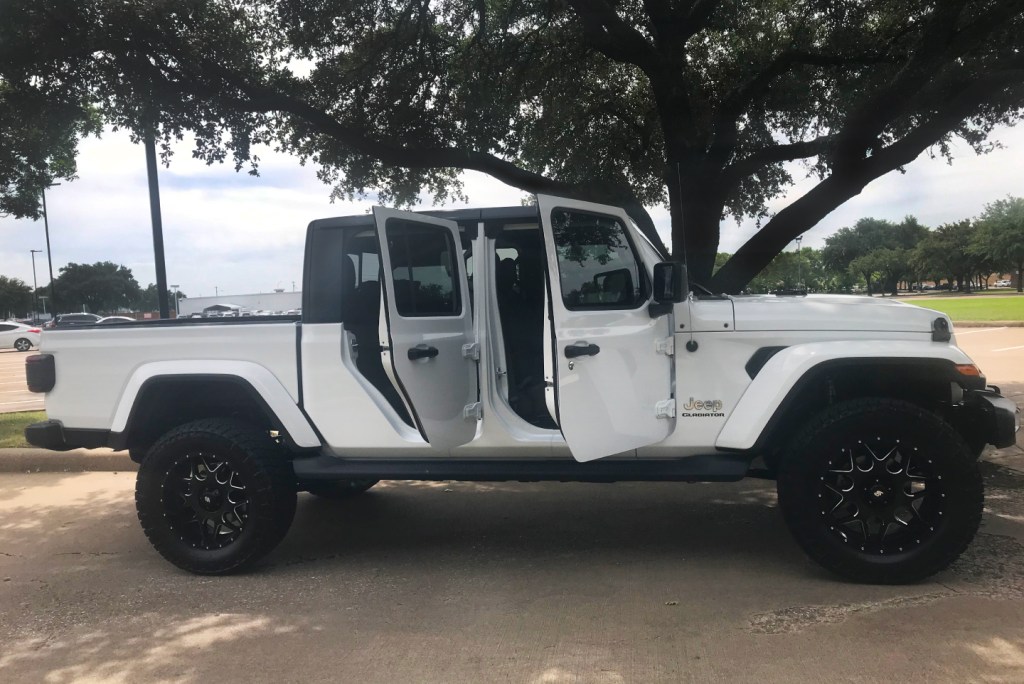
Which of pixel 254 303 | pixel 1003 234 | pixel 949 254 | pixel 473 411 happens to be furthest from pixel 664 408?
pixel 949 254

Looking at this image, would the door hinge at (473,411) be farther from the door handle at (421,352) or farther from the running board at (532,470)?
the door handle at (421,352)

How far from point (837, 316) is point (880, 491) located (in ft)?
3.05

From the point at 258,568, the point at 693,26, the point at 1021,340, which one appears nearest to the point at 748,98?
the point at 693,26

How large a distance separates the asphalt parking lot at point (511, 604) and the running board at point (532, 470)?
56 centimetres

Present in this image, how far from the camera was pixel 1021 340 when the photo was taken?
18.1m

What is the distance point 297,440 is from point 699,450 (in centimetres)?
227

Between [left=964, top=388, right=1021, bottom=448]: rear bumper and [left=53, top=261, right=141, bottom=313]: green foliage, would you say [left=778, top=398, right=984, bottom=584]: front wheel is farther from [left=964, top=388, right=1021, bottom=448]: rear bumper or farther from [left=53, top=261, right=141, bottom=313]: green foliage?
[left=53, top=261, right=141, bottom=313]: green foliage

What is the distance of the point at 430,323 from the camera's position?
14.2 ft

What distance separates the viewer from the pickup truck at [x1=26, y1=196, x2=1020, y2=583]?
12.9 ft

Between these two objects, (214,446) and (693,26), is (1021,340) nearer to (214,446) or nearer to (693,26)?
(693,26)

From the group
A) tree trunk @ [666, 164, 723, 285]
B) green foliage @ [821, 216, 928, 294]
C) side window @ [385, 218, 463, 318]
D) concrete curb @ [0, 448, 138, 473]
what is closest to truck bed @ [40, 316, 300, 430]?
side window @ [385, 218, 463, 318]

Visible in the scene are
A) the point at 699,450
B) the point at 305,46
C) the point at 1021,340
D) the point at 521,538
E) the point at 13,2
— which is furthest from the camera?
Answer: the point at 1021,340

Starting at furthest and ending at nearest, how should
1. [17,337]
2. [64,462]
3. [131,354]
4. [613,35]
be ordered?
[17,337], [64,462], [613,35], [131,354]

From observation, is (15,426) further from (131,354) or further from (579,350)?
(579,350)
